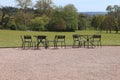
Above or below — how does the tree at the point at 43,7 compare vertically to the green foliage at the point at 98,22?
above

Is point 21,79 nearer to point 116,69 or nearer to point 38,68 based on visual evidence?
point 38,68

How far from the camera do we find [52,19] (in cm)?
6297

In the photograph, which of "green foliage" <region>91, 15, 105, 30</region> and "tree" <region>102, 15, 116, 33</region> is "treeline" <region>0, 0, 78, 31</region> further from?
"tree" <region>102, 15, 116, 33</region>

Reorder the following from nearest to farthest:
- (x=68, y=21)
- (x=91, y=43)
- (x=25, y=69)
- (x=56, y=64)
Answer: (x=25, y=69) < (x=56, y=64) < (x=91, y=43) < (x=68, y=21)

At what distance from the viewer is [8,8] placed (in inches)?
3130

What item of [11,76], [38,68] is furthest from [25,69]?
[11,76]

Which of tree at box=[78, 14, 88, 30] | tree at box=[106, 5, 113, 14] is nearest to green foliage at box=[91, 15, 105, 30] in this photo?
tree at box=[106, 5, 113, 14]

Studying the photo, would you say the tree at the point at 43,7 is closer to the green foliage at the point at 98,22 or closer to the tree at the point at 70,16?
the tree at the point at 70,16

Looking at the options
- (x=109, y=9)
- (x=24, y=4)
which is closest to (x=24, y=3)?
(x=24, y=4)

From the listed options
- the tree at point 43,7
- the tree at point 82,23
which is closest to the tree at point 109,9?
the tree at point 82,23

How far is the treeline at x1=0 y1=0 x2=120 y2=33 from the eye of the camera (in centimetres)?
6050

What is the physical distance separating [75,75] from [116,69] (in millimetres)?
2043

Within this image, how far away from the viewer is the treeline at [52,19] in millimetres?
60500

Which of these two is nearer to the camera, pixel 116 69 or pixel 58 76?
pixel 58 76
